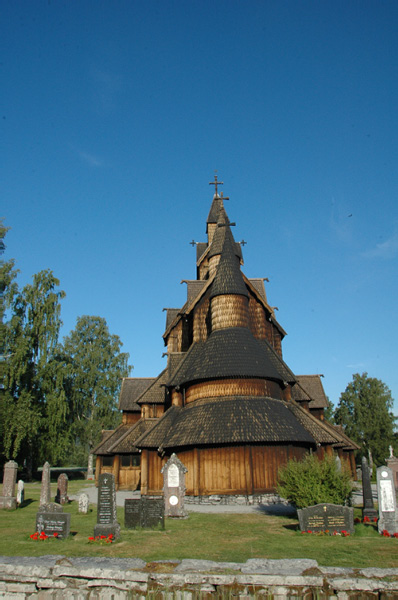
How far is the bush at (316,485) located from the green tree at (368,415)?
1476 inches

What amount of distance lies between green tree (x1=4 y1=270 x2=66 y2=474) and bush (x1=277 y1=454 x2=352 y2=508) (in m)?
22.0

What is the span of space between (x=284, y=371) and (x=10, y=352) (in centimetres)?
2015

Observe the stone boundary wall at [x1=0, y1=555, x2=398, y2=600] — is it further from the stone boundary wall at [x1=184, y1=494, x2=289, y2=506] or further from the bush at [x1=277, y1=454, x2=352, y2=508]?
the stone boundary wall at [x1=184, y1=494, x2=289, y2=506]

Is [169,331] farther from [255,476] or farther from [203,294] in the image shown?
[255,476]

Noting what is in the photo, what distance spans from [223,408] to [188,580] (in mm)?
14300

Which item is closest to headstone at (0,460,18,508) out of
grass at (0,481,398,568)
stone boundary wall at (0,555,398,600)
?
grass at (0,481,398,568)

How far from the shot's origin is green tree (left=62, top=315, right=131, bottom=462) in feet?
133

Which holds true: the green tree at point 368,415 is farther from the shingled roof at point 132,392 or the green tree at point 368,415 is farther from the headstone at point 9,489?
the headstone at point 9,489

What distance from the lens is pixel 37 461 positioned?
3381 cm

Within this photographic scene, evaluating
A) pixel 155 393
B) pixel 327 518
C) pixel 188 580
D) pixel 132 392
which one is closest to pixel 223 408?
pixel 155 393

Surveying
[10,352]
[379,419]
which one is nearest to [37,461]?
[10,352]

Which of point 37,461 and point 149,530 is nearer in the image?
point 149,530

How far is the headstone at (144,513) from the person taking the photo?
12.6m

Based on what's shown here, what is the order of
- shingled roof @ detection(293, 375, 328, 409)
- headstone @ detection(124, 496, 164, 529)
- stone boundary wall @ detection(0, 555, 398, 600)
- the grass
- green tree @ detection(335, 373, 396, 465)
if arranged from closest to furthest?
stone boundary wall @ detection(0, 555, 398, 600) → the grass → headstone @ detection(124, 496, 164, 529) → shingled roof @ detection(293, 375, 328, 409) → green tree @ detection(335, 373, 396, 465)
